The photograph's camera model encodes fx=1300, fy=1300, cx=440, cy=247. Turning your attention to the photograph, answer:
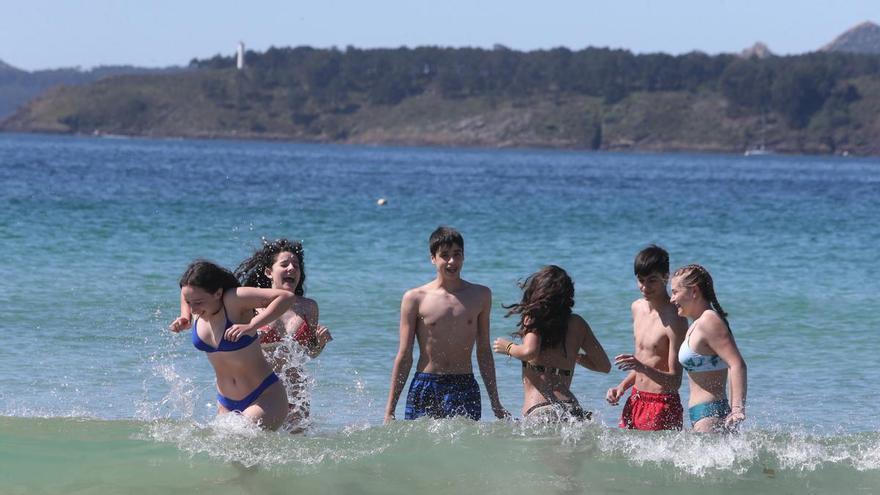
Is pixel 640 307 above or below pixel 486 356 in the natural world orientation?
above

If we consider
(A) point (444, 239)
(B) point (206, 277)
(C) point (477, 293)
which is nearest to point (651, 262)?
(C) point (477, 293)

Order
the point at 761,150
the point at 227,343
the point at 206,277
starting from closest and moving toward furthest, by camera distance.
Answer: the point at 206,277, the point at 227,343, the point at 761,150

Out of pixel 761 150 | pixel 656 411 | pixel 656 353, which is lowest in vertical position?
pixel 761 150

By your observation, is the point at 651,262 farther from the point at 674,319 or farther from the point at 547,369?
the point at 547,369

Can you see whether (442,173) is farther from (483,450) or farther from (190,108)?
(190,108)

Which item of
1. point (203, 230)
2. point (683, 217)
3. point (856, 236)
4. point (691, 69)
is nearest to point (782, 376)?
point (203, 230)

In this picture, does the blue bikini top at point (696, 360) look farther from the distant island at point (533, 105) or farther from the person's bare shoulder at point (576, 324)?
the distant island at point (533, 105)

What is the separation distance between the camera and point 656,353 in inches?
298

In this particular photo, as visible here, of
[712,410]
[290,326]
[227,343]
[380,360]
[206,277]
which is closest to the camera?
[206,277]

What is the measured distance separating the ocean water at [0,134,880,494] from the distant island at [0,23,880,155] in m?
135

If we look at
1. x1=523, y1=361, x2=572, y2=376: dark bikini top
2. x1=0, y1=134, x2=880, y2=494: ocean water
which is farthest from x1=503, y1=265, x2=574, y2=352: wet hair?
x1=0, y1=134, x2=880, y2=494: ocean water

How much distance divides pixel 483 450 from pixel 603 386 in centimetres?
344

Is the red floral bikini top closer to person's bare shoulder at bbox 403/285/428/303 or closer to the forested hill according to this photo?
person's bare shoulder at bbox 403/285/428/303

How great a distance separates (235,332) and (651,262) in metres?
2.35
